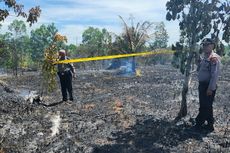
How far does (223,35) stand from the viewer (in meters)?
8.90

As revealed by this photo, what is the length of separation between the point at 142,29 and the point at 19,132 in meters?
30.5

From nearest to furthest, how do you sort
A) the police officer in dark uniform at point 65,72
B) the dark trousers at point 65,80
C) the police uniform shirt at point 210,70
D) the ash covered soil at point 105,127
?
the ash covered soil at point 105,127 → the police uniform shirt at point 210,70 → the police officer in dark uniform at point 65,72 → the dark trousers at point 65,80

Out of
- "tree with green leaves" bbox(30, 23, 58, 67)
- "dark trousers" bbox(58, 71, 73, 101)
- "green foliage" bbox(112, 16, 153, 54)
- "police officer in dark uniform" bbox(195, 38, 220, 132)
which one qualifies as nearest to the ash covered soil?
"police officer in dark uniform" bbox(195, 38, 220, 132)

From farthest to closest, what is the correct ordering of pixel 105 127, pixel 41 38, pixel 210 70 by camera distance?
pixel 41 38, pixel 105 127, pixel 210 70

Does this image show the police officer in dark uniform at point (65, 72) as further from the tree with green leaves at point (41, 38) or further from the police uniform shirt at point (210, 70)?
the tree with green leaves at point (41, 38)

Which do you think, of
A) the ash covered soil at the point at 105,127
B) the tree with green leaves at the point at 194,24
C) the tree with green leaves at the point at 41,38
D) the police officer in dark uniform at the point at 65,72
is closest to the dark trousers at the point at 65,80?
the police officer in dark uniform at the point at 65,72

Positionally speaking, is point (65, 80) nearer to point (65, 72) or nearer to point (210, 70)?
point (65, 72)

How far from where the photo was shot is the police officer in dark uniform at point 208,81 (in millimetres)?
7703

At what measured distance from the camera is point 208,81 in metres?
7.92

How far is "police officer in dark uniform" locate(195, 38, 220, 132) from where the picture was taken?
770cm

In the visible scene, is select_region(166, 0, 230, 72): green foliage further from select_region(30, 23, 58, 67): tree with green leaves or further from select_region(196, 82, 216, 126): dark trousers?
select_region(30, 23, 58, 67): tree with green leaves

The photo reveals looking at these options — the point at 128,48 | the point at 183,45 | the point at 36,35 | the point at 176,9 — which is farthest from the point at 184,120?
the point at 36,35

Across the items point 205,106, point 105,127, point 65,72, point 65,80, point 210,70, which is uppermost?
point 210,70

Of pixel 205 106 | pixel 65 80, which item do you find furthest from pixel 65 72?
pixel 205 106
